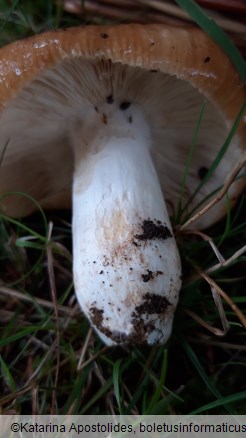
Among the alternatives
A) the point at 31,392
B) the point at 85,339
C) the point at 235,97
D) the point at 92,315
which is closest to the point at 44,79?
the point at 235,97

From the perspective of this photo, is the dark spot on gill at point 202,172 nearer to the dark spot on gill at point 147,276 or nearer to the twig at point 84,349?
the dark spot on gill at point 147,276

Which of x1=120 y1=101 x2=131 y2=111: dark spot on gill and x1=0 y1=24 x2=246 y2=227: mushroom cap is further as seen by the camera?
x1=120 y1=101 x2=131 y2=111: dark spot on gill

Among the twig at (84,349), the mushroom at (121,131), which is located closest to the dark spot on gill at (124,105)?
the mushroom at (121,131)

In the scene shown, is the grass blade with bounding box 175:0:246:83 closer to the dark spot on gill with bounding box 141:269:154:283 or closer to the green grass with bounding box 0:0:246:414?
the green grass with bounding box 0:0:246:414

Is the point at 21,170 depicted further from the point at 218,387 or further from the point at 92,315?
the point at 218,387

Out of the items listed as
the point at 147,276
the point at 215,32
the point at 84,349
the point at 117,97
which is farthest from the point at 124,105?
the point at 84,349

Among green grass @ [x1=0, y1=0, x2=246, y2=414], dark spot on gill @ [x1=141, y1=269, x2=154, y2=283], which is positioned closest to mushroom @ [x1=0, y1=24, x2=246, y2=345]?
dark spot on gill @ [x1=141, y1=269, x2=154, y2=283]

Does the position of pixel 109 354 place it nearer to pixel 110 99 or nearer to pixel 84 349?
pixel 84 349
